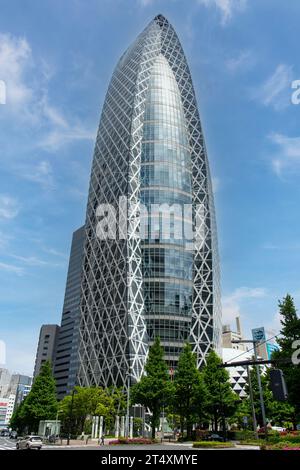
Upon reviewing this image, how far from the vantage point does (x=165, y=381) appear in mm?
54438

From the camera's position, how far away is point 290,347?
129 ft

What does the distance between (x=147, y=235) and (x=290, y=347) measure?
63.5 metres

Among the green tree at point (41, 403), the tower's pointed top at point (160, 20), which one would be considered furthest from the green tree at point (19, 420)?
the tower's pointed top at point (160, 20)

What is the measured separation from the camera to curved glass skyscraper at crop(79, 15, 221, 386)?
94500mm

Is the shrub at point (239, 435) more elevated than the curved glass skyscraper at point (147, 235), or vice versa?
the curved glass skyscraper at point (147, 235)

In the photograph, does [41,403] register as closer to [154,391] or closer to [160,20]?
[154,391]

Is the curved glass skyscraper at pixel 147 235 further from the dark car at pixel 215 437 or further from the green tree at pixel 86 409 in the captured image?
the dark car at pixel 215 437

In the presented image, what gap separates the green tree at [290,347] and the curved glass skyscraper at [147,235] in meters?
52.9

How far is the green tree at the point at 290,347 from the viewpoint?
3622 centimetres

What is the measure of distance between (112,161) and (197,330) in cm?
5666

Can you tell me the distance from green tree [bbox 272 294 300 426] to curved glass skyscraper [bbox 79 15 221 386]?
52.9m

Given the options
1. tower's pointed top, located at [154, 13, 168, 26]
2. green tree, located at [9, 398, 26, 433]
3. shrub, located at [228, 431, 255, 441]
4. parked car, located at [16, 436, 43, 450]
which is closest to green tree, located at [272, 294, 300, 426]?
shrub, located at [228, 431, 255, 441]

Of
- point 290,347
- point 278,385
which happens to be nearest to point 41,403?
point 290,347
